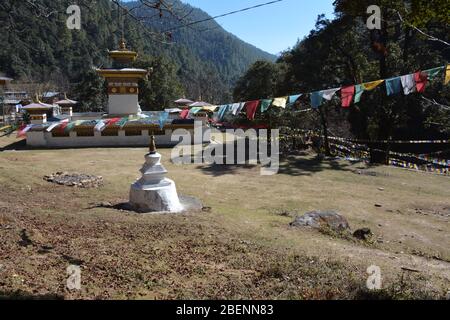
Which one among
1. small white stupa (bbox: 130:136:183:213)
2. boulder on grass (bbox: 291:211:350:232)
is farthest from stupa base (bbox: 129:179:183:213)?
boulder on grass (bbox: 291:211:350:232)

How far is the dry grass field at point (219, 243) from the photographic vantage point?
5531mm

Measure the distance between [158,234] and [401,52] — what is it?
2135 cm

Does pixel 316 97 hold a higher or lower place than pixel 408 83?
lower

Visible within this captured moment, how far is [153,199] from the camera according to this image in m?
9.50

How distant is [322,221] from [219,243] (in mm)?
3130

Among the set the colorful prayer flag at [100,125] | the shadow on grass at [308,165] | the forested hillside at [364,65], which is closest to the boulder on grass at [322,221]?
the shadow on grass at [308,165]

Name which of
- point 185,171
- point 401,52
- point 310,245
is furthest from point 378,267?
point 401,52

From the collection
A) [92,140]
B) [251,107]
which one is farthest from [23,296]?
[92,140]

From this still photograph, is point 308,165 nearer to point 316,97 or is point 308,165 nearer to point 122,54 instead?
point 316,97

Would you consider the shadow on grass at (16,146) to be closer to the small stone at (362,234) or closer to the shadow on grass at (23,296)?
the shadow on grass at (23,296)

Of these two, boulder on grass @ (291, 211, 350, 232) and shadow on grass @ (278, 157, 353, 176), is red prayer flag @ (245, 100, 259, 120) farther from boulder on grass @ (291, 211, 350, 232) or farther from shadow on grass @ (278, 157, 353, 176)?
shadow on grass @ (278, 157, 353, 176)

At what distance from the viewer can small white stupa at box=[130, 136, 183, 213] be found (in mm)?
9508

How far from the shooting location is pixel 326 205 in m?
12.4

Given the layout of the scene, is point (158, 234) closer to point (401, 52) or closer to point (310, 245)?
point (310, 245)
